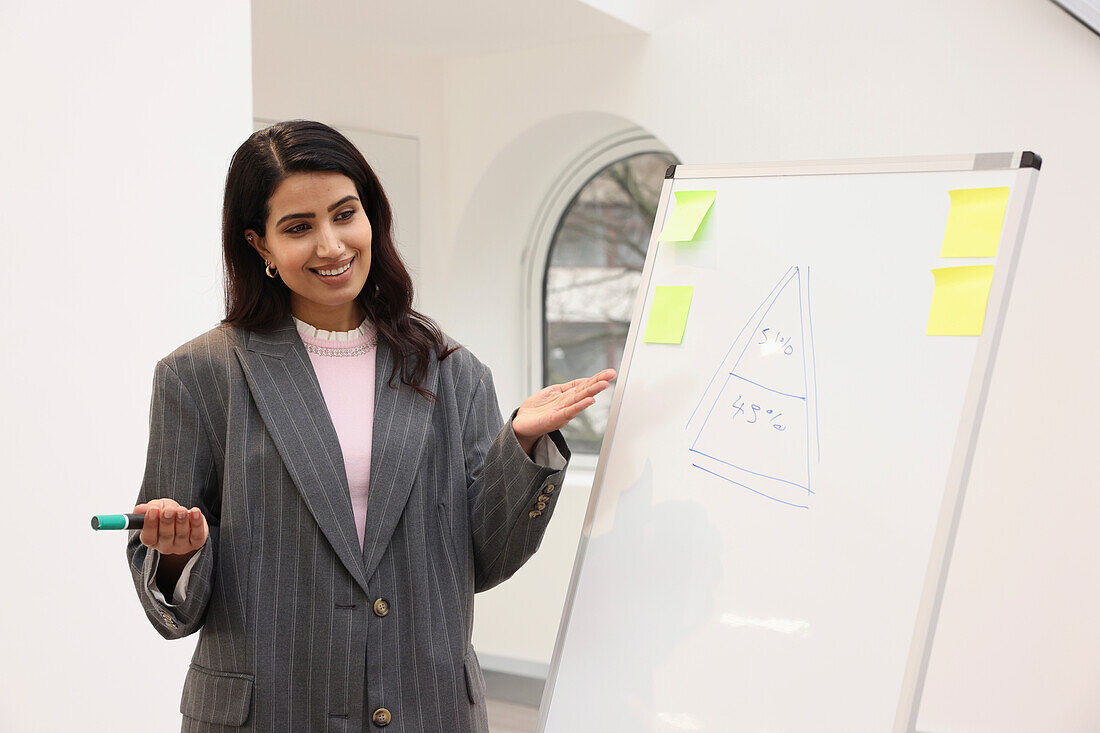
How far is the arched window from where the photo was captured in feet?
13.5

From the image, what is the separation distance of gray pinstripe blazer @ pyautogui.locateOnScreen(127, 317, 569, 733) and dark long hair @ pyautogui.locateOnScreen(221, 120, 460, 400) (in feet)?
0.21

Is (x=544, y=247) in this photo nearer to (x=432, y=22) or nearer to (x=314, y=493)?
(x=432, y=22)

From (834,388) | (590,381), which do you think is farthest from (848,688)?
(590,381)

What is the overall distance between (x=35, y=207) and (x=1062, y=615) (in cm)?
256

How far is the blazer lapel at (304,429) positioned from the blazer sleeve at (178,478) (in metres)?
0.09

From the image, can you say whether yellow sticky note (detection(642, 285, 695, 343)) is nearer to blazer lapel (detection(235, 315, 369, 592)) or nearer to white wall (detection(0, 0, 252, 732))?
blazer lapel (detection(235, 315, 369, 592))

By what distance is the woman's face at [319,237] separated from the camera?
1.37 metres

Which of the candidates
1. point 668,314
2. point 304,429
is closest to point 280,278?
A: point 304,429

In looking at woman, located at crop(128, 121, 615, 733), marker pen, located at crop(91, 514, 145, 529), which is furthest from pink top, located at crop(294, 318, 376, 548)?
marker pen, located at crop(91, 514, 145, 529)

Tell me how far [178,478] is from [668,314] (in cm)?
78

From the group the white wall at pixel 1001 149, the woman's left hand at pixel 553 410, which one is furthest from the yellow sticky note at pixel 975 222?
the white wall at pixel 1001 149

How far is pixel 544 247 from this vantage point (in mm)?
4164

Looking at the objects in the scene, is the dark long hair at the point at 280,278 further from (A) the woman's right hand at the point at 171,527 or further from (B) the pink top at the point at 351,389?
(A) the woman's right hand at the point at 171,527

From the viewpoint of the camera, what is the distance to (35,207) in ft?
6.23
